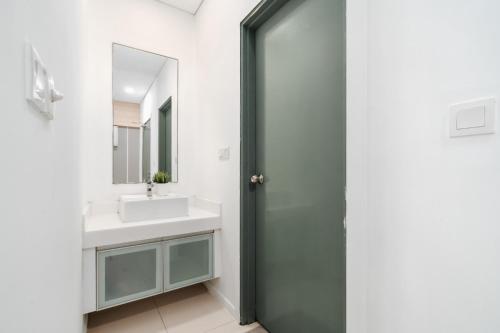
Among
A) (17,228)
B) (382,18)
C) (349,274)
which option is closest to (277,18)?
(382,18)

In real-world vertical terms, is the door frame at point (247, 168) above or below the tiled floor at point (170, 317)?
above

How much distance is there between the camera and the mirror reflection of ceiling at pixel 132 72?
211 cm

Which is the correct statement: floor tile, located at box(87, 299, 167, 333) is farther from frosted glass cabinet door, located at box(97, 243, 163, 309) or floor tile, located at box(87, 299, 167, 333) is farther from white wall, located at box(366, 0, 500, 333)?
white wall, located at box(366, 0, 500, 333)

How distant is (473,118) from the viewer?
663mm

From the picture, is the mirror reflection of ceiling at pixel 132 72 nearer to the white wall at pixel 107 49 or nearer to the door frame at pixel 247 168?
the white wall at pixel 107 49

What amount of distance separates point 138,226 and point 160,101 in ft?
4.11

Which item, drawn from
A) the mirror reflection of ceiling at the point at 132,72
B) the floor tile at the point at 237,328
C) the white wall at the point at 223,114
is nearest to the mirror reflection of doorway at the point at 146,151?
the mirror reflection of ceiling at the point at 132,72

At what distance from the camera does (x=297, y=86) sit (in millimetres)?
1372

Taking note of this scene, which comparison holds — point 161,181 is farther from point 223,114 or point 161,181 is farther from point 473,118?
point 473,118

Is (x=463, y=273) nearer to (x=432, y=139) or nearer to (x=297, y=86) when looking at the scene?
(x=432, y=139)

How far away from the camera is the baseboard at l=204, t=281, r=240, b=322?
177cm

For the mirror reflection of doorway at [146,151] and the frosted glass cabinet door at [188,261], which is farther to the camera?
the mirror reflection of doorway at [146,151]

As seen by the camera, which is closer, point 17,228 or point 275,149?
point 17,228

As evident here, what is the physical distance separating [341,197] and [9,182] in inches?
44.1
